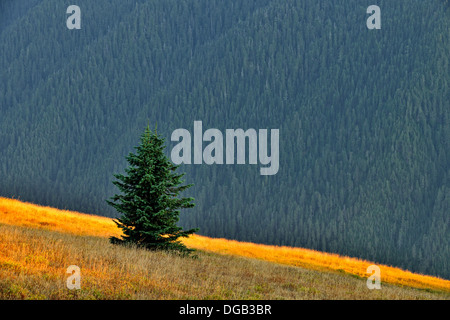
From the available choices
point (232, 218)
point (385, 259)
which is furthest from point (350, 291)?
point (232, 218)

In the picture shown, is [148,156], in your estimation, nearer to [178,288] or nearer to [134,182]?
[134,182]

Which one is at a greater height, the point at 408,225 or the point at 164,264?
the point at 164,264

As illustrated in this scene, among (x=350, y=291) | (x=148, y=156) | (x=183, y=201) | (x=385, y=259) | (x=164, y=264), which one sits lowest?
(x=385, y=259)

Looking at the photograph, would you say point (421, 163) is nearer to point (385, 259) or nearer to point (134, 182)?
point (385, 259)

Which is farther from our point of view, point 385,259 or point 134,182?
point 385,259

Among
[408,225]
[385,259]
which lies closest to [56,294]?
[385,259]

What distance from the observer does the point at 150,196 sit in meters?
21.5

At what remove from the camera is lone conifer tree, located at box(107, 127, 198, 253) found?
21.1 meters

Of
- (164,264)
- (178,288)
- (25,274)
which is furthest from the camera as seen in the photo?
(164,264)

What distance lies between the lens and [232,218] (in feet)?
509

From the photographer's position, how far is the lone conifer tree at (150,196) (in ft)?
69.3

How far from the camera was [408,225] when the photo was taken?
153 metres
